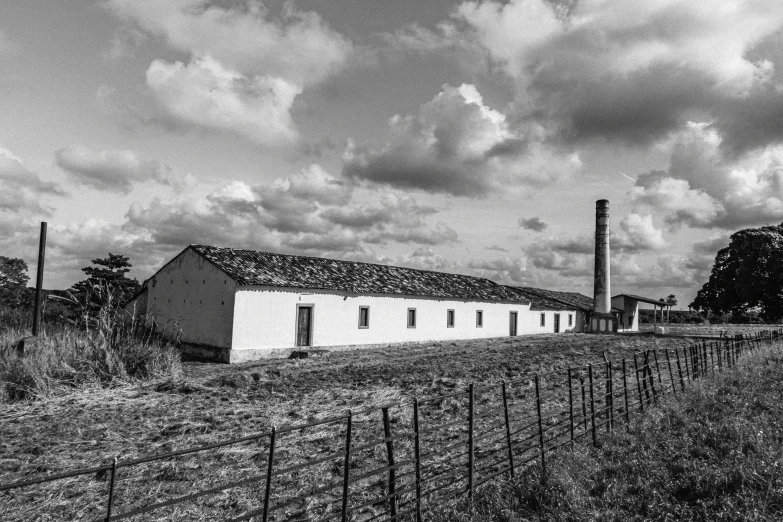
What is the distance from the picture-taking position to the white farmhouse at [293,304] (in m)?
19.8

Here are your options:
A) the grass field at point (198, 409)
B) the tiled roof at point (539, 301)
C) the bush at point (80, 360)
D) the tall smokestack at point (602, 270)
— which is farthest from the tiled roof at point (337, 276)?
the tall smokestack at point (602, 270)

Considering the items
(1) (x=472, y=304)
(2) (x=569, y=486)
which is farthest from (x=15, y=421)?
(1) (x=472, y=304)

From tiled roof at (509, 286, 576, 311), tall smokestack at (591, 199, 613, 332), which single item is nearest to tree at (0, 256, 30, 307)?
tiled roof at (509, 286, 576, 311)

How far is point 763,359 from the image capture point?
14.5m

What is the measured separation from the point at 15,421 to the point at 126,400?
2.01 meters

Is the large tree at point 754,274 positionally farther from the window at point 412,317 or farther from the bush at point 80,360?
the bush at point 80,360

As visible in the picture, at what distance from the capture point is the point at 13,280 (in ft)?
117

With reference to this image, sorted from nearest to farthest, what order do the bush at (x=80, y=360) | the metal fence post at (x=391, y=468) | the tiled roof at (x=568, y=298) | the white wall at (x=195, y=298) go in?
the metal fence post at (x=391, y=468) → the bush at (x=80, y=360) → the white wall at (x=195, y=298) → the tiled roof at (x=568, y=298)

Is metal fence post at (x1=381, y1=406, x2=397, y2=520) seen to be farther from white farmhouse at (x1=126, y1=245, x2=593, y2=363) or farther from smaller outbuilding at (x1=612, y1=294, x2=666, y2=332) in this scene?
smaller outbuilding at (x1=612, y1=294, x2=666, y2=332)

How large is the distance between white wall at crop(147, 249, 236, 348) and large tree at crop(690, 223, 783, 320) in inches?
1540

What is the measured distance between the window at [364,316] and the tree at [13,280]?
2415 centimetres

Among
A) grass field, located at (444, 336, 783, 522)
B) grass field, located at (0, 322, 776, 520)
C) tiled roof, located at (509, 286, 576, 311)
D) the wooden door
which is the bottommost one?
grass field, located at (0, 322, 776, 520)

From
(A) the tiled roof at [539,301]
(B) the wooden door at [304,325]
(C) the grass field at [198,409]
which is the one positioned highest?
(A) the tiled roof at [539,301]

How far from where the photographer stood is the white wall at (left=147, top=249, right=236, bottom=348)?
19.7m
